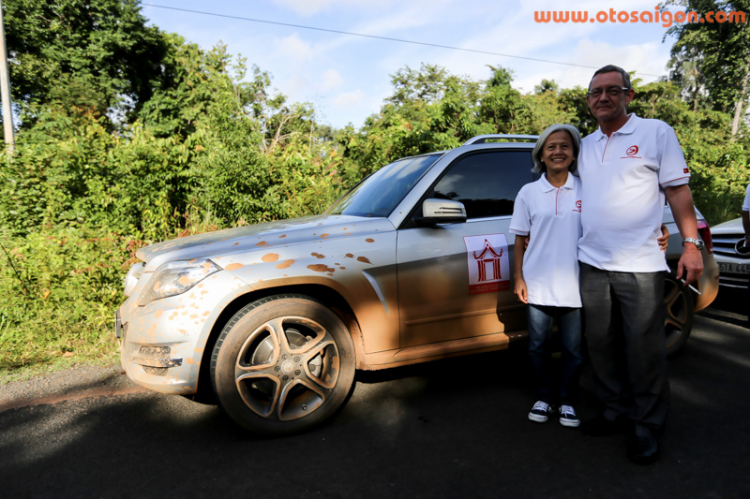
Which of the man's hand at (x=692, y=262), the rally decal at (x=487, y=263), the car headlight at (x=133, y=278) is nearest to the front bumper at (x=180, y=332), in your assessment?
the car headlight at (x=133, y=278)

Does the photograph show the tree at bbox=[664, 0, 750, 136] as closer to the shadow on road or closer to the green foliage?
the green foliage

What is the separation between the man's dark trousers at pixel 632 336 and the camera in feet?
8.15

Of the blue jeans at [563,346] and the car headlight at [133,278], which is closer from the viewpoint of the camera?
the blue jeans at [563,346]

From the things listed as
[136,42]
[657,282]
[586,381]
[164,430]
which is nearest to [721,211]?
[586,381]

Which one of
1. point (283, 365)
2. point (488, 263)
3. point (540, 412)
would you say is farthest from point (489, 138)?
point (283, 365)

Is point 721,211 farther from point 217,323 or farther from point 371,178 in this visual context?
point 217,323

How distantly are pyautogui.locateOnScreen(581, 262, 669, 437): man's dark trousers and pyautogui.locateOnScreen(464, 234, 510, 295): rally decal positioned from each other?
600mm

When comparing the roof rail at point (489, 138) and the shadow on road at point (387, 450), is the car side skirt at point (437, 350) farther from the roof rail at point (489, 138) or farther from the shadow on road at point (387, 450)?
the roof rail at point (489, 138)

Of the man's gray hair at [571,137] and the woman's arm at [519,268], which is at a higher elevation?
the man's gray hair at [571,137]

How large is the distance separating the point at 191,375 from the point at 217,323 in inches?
12.1

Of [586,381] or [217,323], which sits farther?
[586,381]

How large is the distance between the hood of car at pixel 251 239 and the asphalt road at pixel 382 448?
1.03 metres

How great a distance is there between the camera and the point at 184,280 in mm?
2682

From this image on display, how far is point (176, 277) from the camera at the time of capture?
2.71 m
